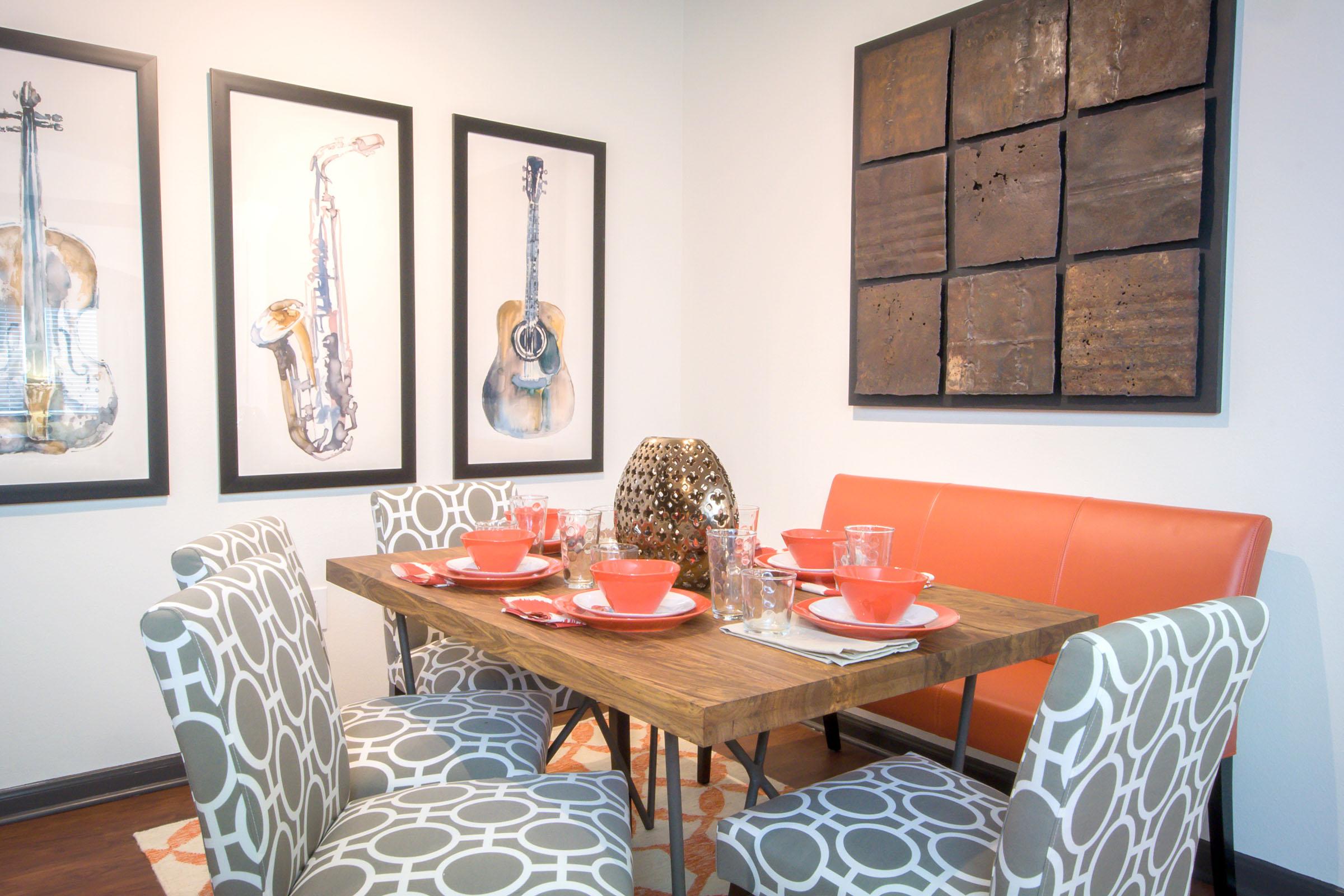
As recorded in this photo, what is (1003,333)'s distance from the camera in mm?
2711

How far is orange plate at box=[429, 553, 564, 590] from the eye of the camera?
5.92 feet

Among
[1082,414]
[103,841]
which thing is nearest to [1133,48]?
[1082,414]

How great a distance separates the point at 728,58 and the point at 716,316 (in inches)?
42.4

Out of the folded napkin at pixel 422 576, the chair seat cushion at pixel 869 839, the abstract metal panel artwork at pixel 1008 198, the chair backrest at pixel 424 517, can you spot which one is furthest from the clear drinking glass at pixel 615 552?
the abstract metal panel artwork at pixel 1008 198

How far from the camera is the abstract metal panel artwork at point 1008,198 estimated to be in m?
2.58

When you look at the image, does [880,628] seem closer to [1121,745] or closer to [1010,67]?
[1121,745]

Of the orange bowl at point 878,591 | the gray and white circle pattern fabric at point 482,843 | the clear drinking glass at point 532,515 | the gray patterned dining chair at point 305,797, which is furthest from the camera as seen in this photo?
the clear drinking glass at point 532,515

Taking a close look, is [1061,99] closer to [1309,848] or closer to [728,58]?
[728,58]

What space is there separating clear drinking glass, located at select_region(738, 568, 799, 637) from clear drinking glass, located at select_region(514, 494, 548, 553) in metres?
0.62

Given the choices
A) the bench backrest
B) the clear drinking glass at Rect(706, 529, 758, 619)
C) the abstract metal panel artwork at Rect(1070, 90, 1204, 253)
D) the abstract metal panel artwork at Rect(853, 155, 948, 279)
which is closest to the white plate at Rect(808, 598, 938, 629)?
the clear drinking glass at Rect(706, 529, 758, 619)

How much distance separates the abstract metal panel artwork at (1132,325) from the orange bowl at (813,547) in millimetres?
1101

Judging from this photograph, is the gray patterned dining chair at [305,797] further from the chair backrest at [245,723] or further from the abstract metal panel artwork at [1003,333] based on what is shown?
the abstract metal panel artwork at [1003,333]

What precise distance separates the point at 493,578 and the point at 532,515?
254mm

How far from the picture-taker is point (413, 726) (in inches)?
72.4
